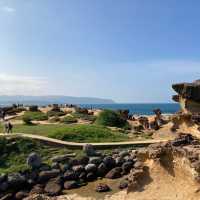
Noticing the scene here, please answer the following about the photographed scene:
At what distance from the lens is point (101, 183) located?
27281 mm

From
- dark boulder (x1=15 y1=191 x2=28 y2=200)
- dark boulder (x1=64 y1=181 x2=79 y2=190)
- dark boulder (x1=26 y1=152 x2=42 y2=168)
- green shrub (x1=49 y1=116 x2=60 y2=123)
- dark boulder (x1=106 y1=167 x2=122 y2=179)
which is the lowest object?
dark boulder (x1=15 y1=191 x2=28 y2=200)

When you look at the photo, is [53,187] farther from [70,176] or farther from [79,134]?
[79,134]

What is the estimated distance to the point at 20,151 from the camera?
36125 mm

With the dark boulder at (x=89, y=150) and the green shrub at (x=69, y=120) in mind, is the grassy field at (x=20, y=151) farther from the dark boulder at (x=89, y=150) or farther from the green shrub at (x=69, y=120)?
the green shrub at (x=69, y=120)

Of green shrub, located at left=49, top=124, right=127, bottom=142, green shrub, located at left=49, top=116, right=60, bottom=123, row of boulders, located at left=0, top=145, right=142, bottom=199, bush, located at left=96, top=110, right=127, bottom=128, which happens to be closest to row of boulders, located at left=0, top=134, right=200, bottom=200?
row of boulders, located at left=0, top=145, right=142, bottom=199

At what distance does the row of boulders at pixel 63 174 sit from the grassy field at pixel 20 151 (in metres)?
2.46

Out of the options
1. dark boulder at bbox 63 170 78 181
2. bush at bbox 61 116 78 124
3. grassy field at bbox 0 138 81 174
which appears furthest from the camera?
bush at bbox 61 116 78 124

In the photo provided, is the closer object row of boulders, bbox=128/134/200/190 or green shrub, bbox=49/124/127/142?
row of boulders, bbox=128/134/200/190

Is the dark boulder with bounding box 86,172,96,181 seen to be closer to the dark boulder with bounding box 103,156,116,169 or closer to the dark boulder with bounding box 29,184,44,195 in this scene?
the dark boulder with bounding box 103,156,116,169

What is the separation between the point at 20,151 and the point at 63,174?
27.6 feet

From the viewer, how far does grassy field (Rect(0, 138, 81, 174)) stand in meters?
34.0

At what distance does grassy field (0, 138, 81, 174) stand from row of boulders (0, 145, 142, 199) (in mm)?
2456

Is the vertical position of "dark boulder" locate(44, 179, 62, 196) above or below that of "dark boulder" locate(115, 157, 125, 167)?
below

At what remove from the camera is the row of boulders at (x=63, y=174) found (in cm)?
2686
